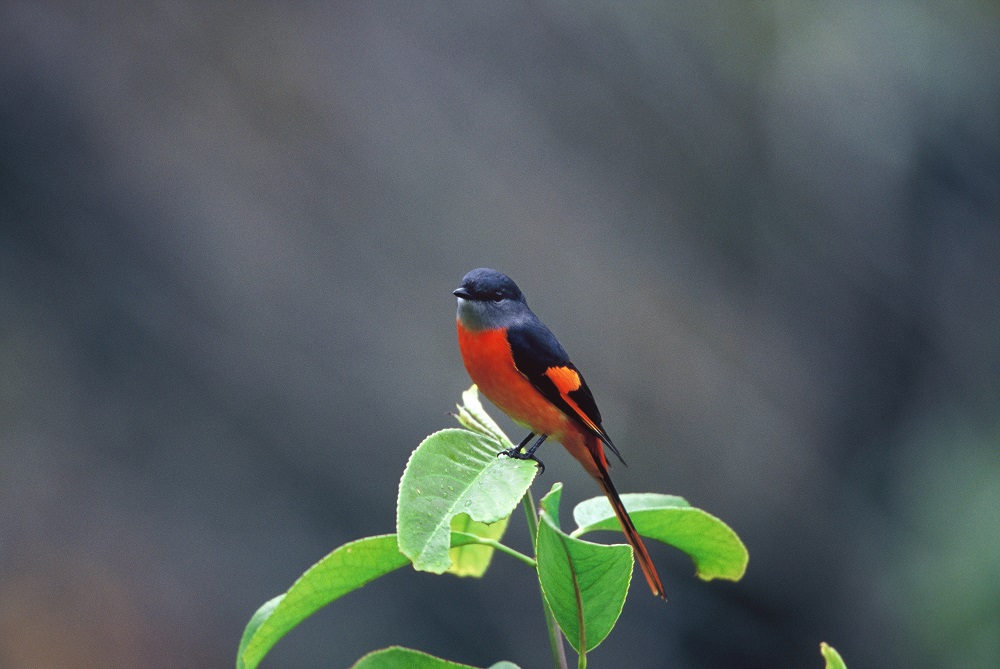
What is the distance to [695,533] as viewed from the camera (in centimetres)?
114

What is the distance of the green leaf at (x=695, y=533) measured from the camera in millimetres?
1118

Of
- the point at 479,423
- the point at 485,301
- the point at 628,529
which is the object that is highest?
the point at 485,301

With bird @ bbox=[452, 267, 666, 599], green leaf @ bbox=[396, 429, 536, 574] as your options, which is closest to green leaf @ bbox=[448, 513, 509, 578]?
bird @ bbox=[452, 267, 666, 599]

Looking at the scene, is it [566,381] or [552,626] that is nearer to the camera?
[552,626]

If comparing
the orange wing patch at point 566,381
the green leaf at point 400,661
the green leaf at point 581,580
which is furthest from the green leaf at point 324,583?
the orange wing patch at point 566,381

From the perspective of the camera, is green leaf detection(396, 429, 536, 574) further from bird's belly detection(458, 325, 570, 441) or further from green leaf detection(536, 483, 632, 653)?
bird's belly detection(458, 325, 570, 441)

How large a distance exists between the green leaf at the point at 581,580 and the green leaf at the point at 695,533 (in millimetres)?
177

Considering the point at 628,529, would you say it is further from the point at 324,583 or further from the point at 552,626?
the point at 324,583

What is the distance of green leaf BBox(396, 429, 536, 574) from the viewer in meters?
0.87

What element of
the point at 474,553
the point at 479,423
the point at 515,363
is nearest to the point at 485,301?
the point at 515,363

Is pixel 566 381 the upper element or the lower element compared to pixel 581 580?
upper

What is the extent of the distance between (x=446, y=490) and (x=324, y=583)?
20cm

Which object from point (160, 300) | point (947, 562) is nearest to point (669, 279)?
point (947, 562)

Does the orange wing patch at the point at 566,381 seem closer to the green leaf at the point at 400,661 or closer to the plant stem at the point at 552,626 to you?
the plant stem at the point at 552,626
